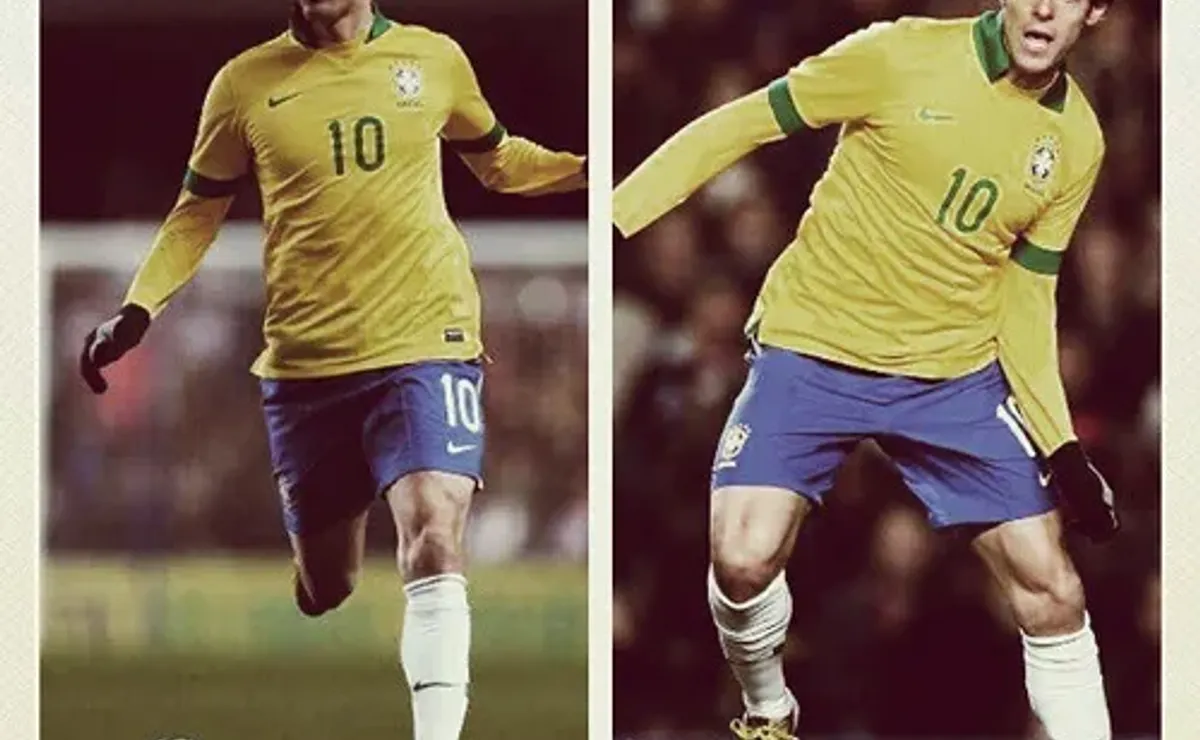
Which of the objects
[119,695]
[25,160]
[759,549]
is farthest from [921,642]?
[25,160]

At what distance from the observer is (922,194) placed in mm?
3303

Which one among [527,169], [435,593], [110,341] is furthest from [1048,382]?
[110,341]

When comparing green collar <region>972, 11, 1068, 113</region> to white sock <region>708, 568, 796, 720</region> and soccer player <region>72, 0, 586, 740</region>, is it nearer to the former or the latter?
soccer player <region>72, 0, 586, 740</region>

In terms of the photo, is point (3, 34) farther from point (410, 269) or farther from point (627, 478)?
point (627, 478)

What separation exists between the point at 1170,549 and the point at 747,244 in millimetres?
696

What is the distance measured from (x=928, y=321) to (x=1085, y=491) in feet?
1.01

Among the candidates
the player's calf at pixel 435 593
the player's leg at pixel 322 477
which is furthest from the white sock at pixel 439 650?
the player's leg at pixel 322 477

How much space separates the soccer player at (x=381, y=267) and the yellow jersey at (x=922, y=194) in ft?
1.11

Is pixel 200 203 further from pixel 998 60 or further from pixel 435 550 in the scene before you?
pixel 998 60

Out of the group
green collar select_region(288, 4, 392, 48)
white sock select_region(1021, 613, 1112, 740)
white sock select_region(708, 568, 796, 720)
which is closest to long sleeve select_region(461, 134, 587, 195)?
green collar select_region(288, 4, 392, 48)

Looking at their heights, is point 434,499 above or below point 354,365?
below

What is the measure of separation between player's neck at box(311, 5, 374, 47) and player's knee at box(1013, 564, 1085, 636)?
1.16 meters

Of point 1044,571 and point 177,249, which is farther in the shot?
point 177,249

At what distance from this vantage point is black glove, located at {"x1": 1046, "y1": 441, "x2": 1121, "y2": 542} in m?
3.30
